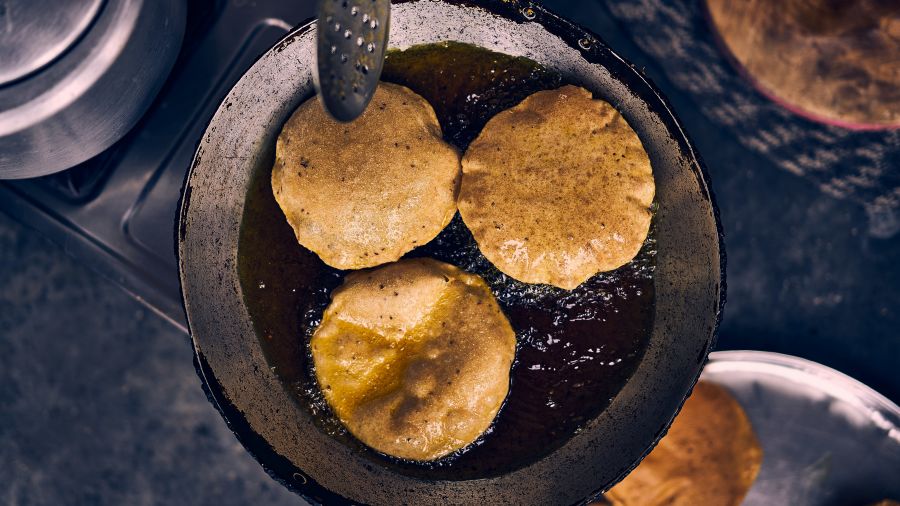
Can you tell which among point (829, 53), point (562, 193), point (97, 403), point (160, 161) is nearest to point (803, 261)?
point (829, 53)

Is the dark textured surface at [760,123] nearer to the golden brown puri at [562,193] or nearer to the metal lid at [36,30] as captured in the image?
the golden brown puri at [562,193]

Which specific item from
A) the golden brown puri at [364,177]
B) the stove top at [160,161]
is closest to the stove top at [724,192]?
the stove top at [160,161]

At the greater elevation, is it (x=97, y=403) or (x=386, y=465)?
(x=386, y=465)

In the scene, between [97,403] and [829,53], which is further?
[97,403]

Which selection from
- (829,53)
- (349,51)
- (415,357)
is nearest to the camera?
(349,51)

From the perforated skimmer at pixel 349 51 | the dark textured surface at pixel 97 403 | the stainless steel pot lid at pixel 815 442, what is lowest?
the dark textured surface at pixel 97 403

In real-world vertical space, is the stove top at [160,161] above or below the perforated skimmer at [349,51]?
below

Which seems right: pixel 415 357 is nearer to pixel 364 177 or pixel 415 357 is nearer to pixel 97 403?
pixel 364 177
